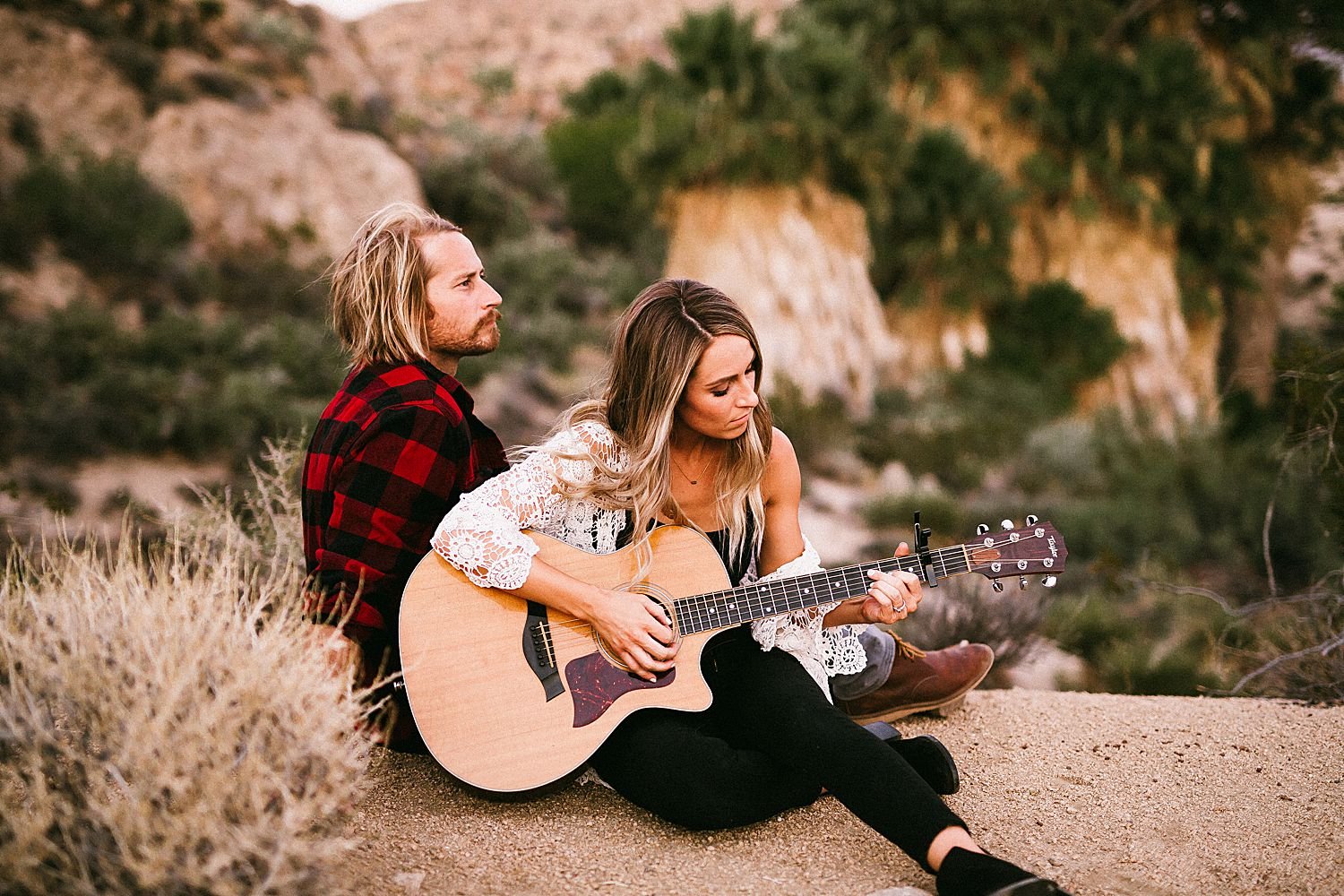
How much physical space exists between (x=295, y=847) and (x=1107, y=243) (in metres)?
14.9

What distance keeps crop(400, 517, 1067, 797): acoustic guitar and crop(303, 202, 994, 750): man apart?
0.19 metres

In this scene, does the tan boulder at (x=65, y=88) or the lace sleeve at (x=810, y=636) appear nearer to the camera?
the lace sleeve at (x=810, y=636)

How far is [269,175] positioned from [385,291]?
36.5 ft

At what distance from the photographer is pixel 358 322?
3004 millimetres

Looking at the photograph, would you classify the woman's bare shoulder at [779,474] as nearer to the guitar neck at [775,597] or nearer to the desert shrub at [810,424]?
the guitar neck at [775,597]

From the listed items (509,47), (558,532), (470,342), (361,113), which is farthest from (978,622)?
(509,47)

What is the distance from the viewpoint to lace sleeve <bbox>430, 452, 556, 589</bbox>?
2580 mm

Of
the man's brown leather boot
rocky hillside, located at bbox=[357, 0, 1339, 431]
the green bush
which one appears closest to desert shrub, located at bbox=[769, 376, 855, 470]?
rocky hillside, located at bbox=[357, 0, 1339, 431]

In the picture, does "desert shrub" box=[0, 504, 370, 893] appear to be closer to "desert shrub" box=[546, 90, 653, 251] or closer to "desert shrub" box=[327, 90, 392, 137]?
"desert shrub" box=[546, 90, 653, 251]

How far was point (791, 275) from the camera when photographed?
1323cm

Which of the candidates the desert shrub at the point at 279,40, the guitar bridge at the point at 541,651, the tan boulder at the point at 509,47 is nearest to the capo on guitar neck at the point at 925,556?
the guitar bridge at the point at 541,651

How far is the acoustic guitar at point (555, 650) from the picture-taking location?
2527 mm

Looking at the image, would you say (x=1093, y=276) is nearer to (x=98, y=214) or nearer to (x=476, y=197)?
(x=476, y=197)

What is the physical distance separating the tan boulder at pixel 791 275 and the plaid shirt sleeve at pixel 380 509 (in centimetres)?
1027
